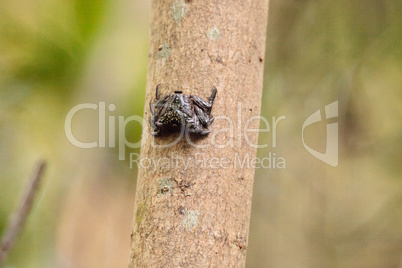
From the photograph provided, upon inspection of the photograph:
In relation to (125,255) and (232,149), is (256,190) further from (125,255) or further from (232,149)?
(232,149)

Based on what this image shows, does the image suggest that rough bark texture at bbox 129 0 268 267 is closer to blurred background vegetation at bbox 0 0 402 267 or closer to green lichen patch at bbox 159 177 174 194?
green lichen patch at bbox 159 177 174 194

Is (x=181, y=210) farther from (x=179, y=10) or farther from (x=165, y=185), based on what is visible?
(x=179, y=10)

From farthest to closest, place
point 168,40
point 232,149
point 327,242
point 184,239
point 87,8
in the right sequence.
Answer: point 327,242 → point 87,8 → point 168,40 → point 232,149 → point 184,239

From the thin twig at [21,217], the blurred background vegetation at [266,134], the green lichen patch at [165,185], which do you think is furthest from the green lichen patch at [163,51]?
the blurred background vegetation at [266,134]

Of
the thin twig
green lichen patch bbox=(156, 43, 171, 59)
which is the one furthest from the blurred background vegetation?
the thin twig

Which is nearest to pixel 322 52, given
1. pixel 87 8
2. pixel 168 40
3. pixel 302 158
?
pixel 302 158

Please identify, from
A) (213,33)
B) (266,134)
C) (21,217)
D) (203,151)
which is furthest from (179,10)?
(266,134)
